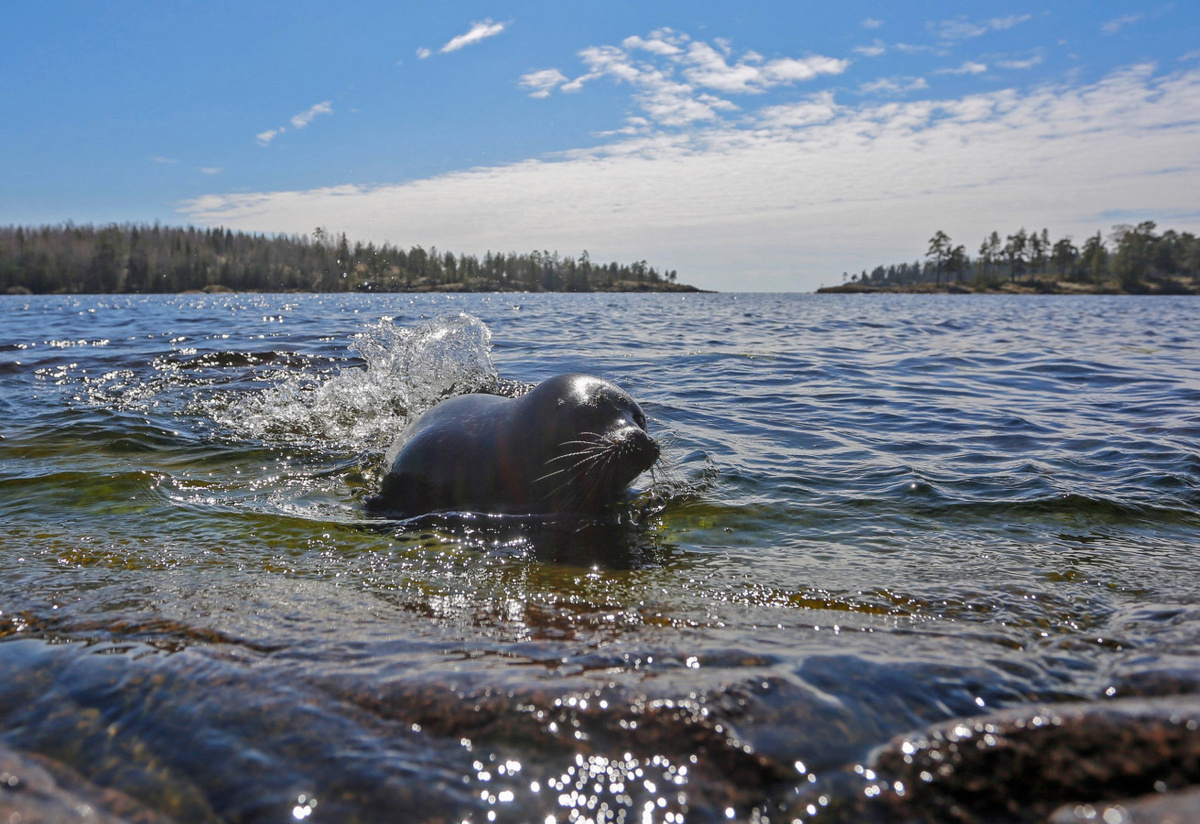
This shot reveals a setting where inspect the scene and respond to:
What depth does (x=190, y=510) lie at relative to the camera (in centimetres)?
477

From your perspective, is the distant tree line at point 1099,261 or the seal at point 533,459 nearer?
the seal at point 533,459

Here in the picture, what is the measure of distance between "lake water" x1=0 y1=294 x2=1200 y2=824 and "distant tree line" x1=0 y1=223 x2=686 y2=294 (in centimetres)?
11260

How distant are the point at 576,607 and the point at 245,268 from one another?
131m

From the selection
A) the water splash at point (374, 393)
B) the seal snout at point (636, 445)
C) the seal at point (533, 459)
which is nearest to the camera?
the seal snout at point (636, 445)

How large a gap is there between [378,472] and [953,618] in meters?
4.45

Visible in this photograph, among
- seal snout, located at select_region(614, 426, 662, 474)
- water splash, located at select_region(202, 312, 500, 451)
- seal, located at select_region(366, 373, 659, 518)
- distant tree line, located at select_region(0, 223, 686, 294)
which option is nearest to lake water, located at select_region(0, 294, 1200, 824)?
water splash, located at select_region(202, 312, 500, 451)

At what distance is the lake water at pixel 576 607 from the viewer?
1.80 m

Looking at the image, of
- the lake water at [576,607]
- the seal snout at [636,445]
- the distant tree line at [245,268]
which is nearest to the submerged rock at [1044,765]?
the lake water at [576,607]

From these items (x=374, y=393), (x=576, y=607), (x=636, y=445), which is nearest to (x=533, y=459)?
(x=636, y=445)

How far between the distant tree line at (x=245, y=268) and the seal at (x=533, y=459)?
4459 inches

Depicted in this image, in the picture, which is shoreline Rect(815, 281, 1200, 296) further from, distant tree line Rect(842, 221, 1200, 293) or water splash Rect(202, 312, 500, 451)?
water splash Rect(202, 312, 500, 451)

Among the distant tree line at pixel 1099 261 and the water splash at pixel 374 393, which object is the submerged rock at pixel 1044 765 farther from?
the distant tree line at pixel 1099 261

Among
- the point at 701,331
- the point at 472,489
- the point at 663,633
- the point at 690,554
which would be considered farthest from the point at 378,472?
the point at 701,331

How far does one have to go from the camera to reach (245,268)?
118438mm
